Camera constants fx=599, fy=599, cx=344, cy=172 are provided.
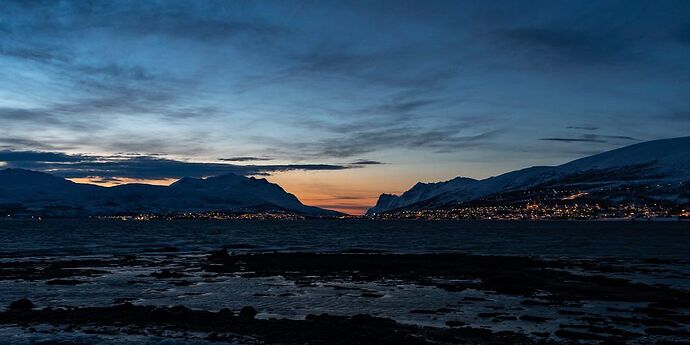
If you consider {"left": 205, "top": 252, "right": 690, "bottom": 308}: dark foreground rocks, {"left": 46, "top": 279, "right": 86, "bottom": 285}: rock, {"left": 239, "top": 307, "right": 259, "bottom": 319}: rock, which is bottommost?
{"left": 205, "top": 252, "right": 690, "bottom": 308}: dark foreground rocks

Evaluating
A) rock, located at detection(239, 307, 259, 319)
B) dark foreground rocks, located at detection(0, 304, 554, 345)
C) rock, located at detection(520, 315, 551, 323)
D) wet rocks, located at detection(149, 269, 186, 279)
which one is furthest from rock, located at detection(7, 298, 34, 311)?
rock, located at detection(520, 315, 551, 323)

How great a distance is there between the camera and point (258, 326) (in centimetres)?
3053

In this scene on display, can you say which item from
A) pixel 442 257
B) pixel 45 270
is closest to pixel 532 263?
pixel 442 257

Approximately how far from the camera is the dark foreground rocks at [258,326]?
27514 mm

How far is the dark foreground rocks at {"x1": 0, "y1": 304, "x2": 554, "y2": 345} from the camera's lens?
27514mm

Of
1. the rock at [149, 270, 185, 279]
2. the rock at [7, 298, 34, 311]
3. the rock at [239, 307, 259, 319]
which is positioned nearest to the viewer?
the rock at [239, 307, 259, 319]

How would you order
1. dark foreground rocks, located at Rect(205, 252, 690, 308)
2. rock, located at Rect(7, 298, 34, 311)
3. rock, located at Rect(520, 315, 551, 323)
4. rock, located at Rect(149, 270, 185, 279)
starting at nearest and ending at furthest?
rock, located at Rect(520, 315, 551, 323)
rock, located at Rect(7, 298, 34, 311)
dark foreground rocks, located at Rect(205, 252, 690, 308)
rock, located at Rect(149, 270, 185, 279)

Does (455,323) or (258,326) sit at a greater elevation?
(258,326)

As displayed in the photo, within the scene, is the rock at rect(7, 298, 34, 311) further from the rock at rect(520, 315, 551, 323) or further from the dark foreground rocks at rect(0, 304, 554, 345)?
the rock at rect(520, 315, 551, 323)

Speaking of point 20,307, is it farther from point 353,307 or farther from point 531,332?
point 531,332

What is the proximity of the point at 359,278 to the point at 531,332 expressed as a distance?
26.0m

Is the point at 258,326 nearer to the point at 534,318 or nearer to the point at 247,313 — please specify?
the point at 247,313

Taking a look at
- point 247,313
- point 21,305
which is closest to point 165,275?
point 21,305

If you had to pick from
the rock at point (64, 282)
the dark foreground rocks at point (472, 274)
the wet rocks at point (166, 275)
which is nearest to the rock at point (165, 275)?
the wet rocks at point (166, 275)
